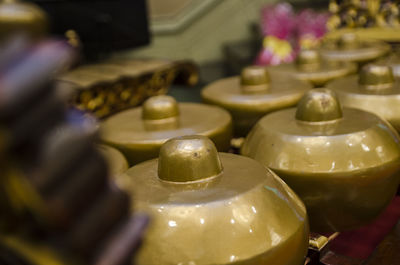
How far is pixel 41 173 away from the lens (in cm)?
18

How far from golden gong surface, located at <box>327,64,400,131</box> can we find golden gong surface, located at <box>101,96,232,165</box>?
251mm

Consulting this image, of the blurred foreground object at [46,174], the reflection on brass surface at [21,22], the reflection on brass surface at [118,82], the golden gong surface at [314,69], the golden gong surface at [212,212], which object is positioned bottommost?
the reflection on brass surface at [118,82]

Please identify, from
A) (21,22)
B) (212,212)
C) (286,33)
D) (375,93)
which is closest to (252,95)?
(375,93)

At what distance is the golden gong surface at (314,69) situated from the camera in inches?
42.3

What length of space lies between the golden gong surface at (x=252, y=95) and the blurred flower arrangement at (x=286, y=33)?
3.82 ft

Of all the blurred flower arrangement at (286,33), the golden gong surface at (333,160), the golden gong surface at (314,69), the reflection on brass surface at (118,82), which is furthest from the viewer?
the blurred flower arrangement at (286,33)

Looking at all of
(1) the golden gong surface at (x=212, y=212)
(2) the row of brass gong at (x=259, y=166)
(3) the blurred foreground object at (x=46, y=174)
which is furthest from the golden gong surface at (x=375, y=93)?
(3) the blurred foreground object at (x=46, y=174)

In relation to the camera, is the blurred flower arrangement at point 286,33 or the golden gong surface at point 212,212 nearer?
the golden gong surface at point 212,212

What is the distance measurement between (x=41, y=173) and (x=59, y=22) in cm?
210

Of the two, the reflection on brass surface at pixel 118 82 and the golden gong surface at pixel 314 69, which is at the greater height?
the golden gong surface at pixel 314 69

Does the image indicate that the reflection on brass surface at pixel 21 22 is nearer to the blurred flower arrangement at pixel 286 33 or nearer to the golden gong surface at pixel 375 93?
the golden gong surface at pixel 375 93

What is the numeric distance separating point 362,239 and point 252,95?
1.18ft

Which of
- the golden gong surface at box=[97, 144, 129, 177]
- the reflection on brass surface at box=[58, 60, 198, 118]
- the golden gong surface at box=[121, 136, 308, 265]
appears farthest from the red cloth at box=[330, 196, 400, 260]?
the reflection on brass surface at box=[58, 60, 198, 118]

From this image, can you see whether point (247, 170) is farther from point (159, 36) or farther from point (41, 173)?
point (159, 36)
